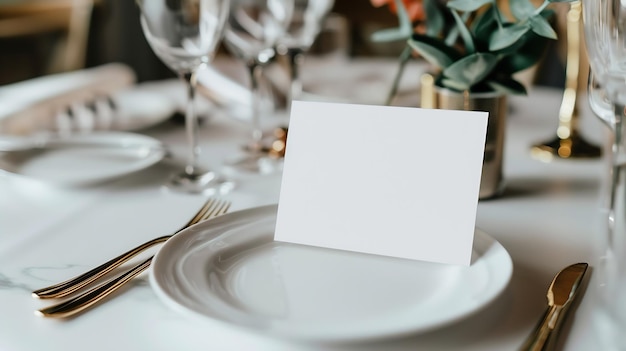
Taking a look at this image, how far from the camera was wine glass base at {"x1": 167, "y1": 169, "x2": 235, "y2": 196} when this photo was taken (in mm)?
653

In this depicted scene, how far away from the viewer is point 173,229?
550mm

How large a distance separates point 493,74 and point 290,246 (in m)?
0.26

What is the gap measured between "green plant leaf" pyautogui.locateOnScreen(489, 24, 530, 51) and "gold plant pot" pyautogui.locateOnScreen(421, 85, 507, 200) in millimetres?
55

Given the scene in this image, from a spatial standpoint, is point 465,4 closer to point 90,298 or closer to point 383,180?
point 383,180

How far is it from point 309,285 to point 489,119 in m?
0.27

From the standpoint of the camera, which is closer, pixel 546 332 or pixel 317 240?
pixel 546 332

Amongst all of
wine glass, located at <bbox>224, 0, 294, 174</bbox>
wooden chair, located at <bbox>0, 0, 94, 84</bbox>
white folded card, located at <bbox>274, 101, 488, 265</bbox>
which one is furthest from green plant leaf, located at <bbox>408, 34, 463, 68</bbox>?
wooden chair, located at <bbox>0, 0, 94, 84</bbox>

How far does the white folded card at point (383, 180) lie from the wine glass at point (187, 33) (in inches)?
7.3

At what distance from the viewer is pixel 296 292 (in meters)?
0.40

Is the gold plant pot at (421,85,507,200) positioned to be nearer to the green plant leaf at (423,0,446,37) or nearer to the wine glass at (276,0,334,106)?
the green plant leaf at (423,0,446,37)

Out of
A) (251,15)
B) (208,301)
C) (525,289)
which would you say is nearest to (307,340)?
(208,301)

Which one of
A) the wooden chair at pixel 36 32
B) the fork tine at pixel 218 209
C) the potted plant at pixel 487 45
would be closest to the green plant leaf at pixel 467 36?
the potted plant at pixel 487 45

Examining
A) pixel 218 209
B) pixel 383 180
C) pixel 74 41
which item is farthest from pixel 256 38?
pixel 74 41

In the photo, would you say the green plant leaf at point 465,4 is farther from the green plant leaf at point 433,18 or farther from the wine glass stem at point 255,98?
the wine glass stem at point 255,98
